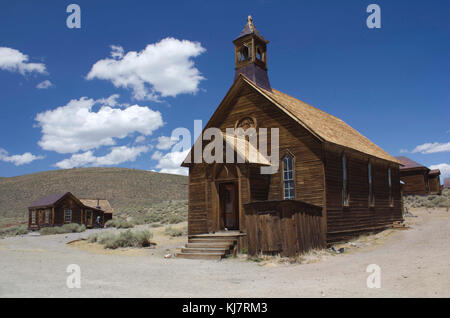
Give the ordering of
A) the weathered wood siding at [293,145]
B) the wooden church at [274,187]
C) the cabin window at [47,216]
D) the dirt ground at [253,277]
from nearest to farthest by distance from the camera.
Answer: the dirt ground at [253,277]
the wooden church at [274,187]
the weathered wood siding at [293,145]
the cabin window at [47,216]

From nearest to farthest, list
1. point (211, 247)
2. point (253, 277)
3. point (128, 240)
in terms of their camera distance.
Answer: point (253, 277), point (211, 247), point (128, 240)

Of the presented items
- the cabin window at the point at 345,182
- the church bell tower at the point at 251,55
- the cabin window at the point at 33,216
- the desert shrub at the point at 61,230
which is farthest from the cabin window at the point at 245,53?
the cabin window at the point at 33,216

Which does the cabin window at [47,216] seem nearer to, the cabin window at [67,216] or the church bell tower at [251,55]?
the cabin window at [67,216]

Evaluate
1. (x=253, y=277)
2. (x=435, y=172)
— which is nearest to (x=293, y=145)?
(x=253, y=277)

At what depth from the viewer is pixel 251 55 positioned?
756 inches

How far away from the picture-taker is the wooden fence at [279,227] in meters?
12.6

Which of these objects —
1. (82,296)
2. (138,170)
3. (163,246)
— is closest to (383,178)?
(163,246)

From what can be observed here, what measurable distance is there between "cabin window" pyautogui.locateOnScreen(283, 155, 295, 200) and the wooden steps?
3.18 m

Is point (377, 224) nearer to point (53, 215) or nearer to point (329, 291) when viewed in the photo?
point (329, 291)

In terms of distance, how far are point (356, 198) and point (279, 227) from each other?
6540 millimetres

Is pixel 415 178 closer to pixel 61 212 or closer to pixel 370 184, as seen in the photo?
pixel 370 184

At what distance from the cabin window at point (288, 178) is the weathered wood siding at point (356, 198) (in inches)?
58.8
